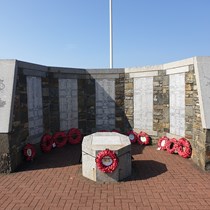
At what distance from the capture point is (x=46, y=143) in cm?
827

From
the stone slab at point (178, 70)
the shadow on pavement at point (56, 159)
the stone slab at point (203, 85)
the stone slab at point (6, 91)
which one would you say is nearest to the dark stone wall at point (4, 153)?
the stone slab at point (6, 91)

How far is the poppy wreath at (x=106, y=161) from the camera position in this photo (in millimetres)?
5340

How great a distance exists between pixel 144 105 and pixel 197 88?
2928 millimetres

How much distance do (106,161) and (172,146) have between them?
11.7 feet

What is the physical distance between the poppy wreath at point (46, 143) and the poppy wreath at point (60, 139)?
0.30m

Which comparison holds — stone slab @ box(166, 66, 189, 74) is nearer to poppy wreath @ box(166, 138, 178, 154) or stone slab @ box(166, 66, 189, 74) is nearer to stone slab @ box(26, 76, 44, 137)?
poppy wreath @ box(166, 138, 178, 154)

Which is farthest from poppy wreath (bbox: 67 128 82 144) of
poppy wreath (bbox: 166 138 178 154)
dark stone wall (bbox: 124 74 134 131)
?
poppy wreath (bbox: 166 138 178 154)

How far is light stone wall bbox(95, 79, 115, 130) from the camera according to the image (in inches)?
377

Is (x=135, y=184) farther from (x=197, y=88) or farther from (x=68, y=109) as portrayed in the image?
(x=68, y=109)

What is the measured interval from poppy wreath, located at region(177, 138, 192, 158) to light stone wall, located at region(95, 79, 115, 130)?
3.25 meters

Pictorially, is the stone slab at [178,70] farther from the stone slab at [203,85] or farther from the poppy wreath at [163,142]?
the poppy wreath at [163,142]

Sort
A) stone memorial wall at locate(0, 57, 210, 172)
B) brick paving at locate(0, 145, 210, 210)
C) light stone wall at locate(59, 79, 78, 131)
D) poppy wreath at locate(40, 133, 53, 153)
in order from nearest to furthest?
1. brick paving at locate(0, 145, 210, 210)
2. stone memorial wall at locate(0, 57, 210, 172)
3. poppy wreath at locate(40, 133, 53, 153)
4. light stone wall at locate(59, 79, 78, 131)

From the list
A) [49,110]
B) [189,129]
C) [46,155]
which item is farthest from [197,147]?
[49,110]

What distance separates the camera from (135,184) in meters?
5.30
